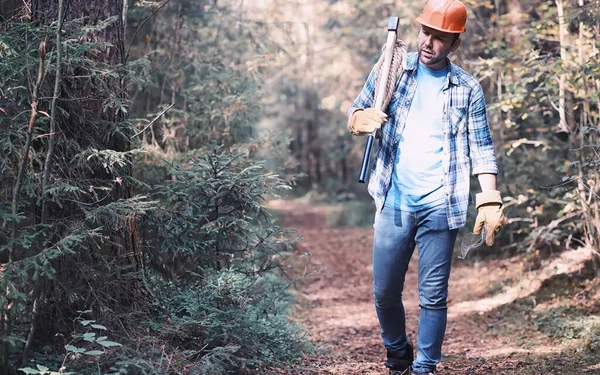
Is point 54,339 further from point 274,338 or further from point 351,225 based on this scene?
point 351,225

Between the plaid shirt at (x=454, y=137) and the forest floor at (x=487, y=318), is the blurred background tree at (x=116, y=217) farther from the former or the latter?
the plaid shirt at (x=454, y=137)

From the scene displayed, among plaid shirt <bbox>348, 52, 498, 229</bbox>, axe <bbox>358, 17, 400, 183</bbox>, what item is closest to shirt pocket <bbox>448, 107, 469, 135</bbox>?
plaid shirt <bbox>348, 52, 498, 229</bbox>

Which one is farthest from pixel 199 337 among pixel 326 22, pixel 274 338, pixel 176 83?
pixel 326 22

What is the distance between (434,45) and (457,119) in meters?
0.48

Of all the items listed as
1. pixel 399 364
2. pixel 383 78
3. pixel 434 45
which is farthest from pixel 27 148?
pixel 399 364

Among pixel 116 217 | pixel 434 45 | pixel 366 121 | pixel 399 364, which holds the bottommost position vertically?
pixel 399 364

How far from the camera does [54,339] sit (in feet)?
13.9

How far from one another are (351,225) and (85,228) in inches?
641

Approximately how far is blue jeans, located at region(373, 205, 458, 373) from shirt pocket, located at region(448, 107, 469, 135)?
49 cm

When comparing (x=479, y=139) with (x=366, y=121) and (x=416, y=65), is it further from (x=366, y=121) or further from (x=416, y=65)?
(x=366, y=121)

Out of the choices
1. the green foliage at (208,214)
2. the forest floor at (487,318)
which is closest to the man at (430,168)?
the forest floor at (487,318)

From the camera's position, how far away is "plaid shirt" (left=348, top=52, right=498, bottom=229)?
13.5 feet

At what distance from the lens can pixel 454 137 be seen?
418 centimetres

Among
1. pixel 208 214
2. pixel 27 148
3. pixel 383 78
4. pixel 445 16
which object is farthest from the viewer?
pixel 208 214
